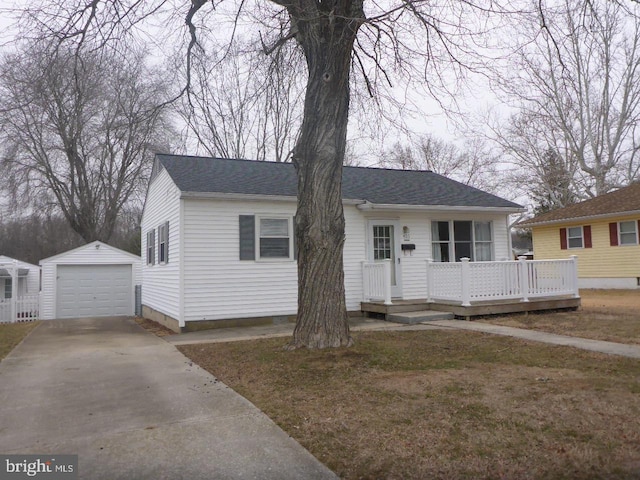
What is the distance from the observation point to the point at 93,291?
63.4 feet

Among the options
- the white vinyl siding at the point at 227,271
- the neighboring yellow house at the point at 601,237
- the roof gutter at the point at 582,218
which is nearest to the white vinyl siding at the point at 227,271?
the white vinyl siding at the point at 227,271

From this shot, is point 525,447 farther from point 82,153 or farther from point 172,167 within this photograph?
point 82,153

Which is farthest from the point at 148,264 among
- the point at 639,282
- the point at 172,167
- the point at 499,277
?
the point at 639,282

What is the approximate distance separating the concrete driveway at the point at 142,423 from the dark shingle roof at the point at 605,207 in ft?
58.8

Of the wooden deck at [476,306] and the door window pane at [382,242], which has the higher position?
the door window pane at [382,242]

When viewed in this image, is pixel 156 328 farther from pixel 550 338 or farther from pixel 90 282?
pixel 550 338

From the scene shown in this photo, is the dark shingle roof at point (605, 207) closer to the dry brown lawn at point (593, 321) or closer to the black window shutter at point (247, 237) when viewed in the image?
the dry brown lawn at point (593, 321)

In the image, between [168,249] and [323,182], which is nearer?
[323,182]

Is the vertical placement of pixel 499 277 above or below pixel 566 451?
above

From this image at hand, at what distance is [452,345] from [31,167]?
86.5 feet

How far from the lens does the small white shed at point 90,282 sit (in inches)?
733

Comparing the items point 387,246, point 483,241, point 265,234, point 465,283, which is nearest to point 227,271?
point 265,234

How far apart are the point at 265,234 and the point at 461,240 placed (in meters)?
5.68

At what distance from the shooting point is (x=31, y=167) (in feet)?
87.6
